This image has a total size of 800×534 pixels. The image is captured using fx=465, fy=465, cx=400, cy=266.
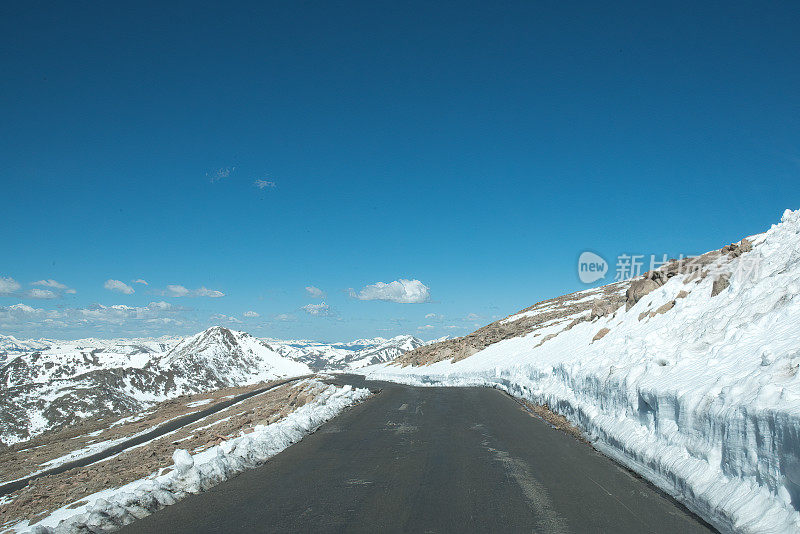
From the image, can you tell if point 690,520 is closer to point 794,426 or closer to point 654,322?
point 794,426

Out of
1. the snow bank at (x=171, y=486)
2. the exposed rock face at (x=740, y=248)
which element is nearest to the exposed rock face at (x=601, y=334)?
the exposed rock face at (x=740, y=248)

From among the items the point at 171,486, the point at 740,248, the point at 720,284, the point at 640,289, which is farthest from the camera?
the point at 640,289

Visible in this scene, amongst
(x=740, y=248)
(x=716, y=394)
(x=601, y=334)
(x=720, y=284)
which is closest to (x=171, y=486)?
(x=716, y=394)

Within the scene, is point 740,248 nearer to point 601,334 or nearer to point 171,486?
point 601,334

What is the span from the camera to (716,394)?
24.7 ft

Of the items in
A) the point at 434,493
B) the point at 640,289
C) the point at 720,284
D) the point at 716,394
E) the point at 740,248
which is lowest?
the point at 434,493

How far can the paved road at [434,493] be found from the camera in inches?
242

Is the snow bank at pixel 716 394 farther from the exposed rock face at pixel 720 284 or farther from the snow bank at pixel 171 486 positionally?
the snow bank at pixel 171 486

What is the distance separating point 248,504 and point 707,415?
7.27m

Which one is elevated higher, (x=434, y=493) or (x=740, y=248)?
(x=740, y=248)

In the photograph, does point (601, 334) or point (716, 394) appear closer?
point (716, 394)

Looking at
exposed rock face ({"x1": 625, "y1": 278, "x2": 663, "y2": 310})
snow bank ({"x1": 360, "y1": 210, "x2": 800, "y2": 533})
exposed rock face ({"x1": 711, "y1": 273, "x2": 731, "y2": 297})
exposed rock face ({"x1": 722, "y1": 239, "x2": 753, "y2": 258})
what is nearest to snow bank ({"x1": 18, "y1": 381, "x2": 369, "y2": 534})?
snow bank ({"x1": 360, "y1": 210, "x2": 800, "y2": 533})

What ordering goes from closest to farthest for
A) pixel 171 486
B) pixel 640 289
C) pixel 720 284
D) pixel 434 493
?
pixel 434 493
pixel 171 486
pixel 720 284
pixel 640 289

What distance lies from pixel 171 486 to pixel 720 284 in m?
16.8
